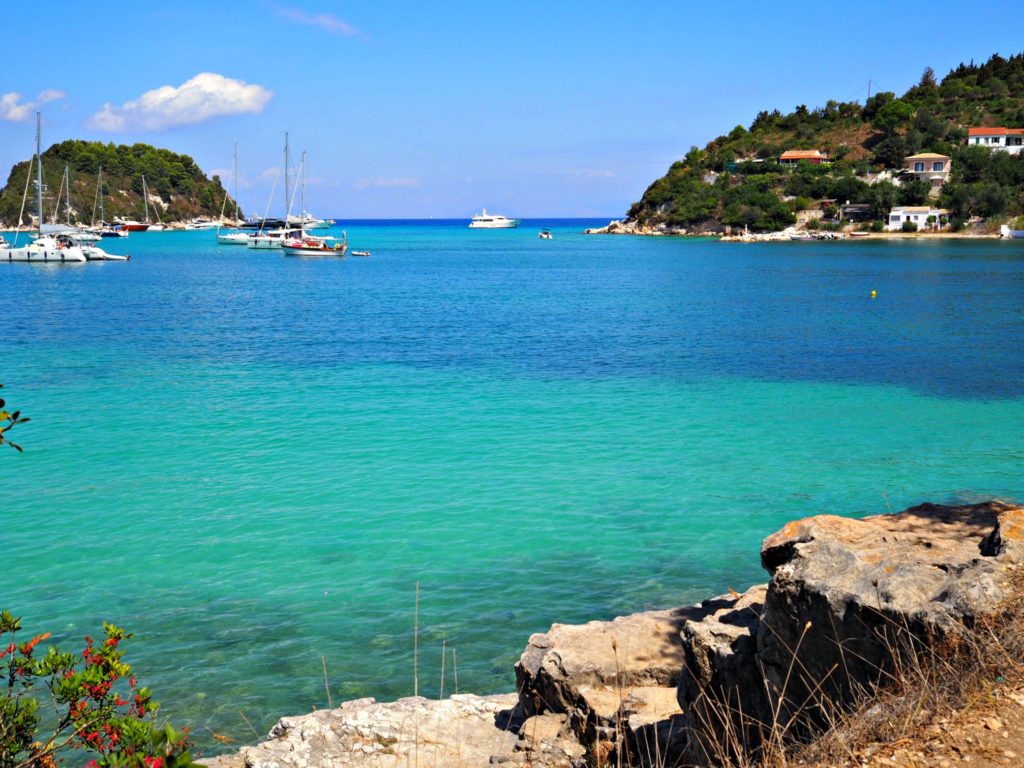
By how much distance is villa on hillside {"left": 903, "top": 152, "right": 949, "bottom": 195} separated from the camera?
388 feet

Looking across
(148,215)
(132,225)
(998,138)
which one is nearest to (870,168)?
(998,138)

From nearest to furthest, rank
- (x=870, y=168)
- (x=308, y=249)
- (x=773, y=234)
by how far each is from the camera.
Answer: (x=308, y=249), (x=773, y=234), (x=870, y=168)

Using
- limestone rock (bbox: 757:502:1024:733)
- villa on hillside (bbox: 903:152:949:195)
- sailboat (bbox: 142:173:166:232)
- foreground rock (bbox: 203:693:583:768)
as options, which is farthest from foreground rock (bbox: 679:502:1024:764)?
sailboat (bbox: 142:173:166:232)

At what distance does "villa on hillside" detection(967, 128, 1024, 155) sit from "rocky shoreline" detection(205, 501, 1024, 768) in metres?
136

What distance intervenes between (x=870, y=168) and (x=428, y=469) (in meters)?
129

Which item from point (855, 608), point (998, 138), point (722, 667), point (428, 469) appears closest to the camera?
point (855, 608)

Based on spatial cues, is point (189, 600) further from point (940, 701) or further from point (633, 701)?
point (940, 701)

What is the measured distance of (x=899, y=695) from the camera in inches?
165

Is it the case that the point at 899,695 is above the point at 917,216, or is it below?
below

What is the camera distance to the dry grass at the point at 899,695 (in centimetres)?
388

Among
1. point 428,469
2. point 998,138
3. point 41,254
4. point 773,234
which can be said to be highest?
point 998,138

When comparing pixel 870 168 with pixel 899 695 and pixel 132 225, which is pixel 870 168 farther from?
pixel 899 695

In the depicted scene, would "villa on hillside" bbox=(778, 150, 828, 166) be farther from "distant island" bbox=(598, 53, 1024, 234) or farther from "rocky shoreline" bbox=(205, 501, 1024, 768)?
"rocky shoreline" bbox=(205, 501, 1024, 768)

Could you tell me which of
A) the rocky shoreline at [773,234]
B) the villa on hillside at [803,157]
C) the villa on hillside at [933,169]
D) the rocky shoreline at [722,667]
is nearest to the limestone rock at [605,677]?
the rocky shoreline at [722,667]
